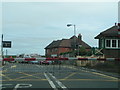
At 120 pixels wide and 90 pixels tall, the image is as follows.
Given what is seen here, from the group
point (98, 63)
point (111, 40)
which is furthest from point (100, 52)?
point (98, 63)

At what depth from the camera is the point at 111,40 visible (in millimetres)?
36781

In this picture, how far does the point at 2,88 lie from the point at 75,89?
10.4ft

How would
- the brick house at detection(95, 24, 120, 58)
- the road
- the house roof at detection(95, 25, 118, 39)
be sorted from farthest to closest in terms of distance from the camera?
the house roof at detection(95, 25, 118, 39)
the brick house at detection(95, 24, 120, 58)
the road

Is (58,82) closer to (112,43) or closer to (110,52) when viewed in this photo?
(110,52)

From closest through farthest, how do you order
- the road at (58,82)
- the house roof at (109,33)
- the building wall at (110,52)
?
the road at (58,82) → the building wall at (110,52) → the house roof at (109,33)

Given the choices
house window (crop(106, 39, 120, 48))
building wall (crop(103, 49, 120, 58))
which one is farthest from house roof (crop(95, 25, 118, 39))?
building wall (crop(103, 49, 120, 58))

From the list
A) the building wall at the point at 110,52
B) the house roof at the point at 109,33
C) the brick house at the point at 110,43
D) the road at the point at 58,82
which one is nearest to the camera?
the road at the point at 58,82

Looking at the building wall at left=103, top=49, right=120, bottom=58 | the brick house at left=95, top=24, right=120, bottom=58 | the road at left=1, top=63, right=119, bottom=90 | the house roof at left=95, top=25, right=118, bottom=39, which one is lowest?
the road at left=1, top=63, right=119, bottom=90

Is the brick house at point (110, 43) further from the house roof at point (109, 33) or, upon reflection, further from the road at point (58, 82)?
the road at point (58, 82)

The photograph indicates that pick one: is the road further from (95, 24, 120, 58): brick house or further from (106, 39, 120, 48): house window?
(106, 39, 120, 48): house window

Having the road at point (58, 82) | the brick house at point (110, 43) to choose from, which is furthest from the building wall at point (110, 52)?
the road at point (58, 82)

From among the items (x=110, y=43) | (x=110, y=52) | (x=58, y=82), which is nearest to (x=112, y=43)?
(x=110, y=43)

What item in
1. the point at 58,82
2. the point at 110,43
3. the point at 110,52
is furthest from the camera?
the point at 110,43

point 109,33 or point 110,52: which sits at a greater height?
point 109,33
